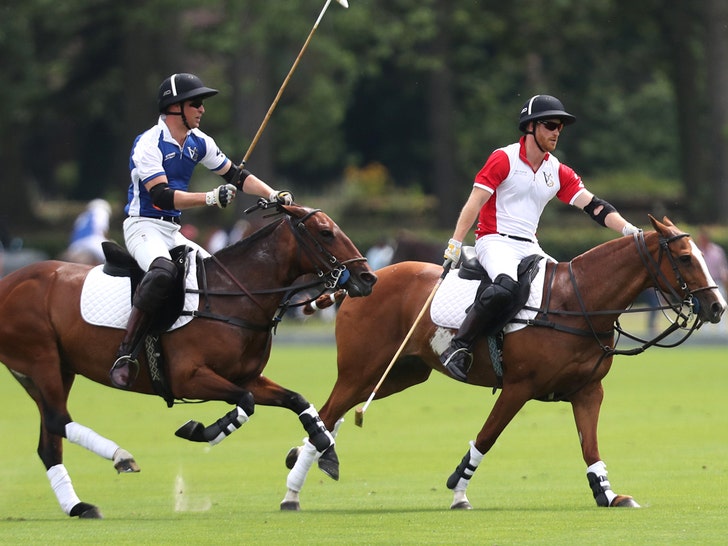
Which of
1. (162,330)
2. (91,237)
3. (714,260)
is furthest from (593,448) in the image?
(714,260)

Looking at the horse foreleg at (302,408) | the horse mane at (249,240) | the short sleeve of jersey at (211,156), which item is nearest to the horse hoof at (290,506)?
the horse foreleg at (302,408)

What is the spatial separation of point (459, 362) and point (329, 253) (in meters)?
1.16

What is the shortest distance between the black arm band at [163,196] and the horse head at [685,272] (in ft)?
9.91

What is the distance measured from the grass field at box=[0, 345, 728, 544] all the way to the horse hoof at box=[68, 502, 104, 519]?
0.70 ft

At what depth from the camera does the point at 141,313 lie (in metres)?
10.0

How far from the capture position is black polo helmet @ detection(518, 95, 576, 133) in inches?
410

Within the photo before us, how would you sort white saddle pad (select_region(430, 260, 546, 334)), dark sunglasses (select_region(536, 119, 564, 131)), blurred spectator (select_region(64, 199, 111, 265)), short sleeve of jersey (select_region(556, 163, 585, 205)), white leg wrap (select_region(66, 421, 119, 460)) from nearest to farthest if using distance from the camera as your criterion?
white leg wrap (select_region(66, 421, 119, 460))
dark sunglasses (select_region(536, 119, 564, 131))
white saddle pad (select_region(430, 260, 546, 334))
short sleeve of jersey (select_region(556, 163, 585, 205))
blurred spectator (select_region(64, 199, 111, 265))

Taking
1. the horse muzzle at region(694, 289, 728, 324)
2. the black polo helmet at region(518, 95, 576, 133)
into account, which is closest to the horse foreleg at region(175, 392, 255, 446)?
the black polo helmet at region(518, 95, 576, 133)

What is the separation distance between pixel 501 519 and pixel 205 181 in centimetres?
3232

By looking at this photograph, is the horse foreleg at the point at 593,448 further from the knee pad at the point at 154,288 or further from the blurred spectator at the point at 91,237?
the blurred spectator at the point at 91,237

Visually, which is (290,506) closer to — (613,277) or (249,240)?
(249,240)

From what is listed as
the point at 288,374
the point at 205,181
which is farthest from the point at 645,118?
the point at 288,374

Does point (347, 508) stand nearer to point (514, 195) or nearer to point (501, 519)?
point (501, 519)

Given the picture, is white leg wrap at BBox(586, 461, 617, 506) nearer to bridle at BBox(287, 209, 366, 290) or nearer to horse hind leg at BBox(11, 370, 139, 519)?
bridle at BBox(287, 209, 366, 290)
